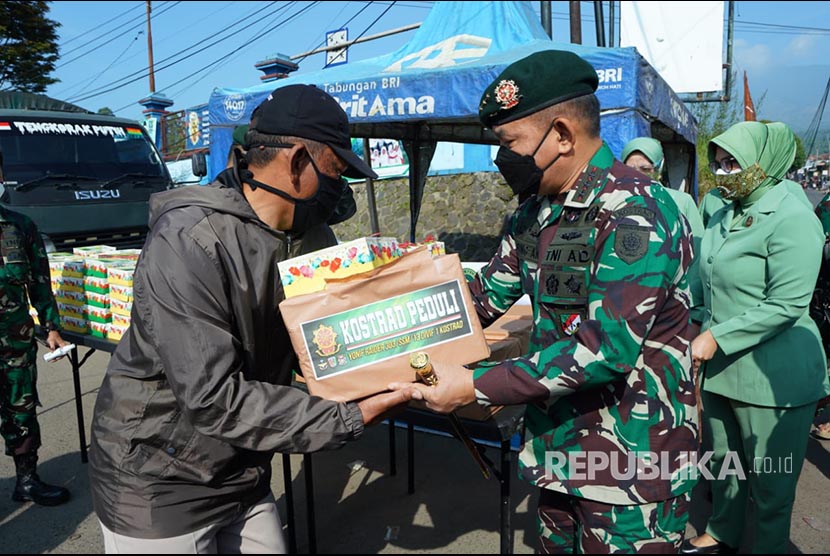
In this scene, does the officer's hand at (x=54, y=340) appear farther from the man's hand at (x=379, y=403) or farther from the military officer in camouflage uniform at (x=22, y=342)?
the man's hand at (x=379, y=403)

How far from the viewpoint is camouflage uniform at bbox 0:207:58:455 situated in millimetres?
3178

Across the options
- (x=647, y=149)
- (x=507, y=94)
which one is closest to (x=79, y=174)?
(x=647, y=149)

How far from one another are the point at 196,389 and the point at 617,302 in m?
0.98

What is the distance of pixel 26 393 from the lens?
10.7 feet

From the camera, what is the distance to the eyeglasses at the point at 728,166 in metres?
2.38

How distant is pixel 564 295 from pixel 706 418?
160 cm

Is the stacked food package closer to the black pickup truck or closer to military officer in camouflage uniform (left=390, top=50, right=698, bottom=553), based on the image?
military officer in camouflage uniform (left=390, top=50, right=698, bottom=553)

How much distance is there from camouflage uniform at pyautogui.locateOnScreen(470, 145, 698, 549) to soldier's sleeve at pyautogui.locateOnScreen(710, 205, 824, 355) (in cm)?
86

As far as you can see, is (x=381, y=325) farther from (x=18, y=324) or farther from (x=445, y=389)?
(x=18, y=324)

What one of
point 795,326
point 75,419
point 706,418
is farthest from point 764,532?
point 75,419

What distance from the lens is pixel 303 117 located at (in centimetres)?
139

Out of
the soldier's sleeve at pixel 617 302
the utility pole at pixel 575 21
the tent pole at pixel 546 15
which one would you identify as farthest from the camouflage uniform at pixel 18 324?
the tent pole at pixel 546 15

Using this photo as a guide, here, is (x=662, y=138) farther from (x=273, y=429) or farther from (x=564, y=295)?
(x=273, y=429)

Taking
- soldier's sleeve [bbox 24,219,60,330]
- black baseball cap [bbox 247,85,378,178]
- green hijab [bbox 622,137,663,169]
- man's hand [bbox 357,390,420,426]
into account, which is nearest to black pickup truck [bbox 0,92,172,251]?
soldier's sleeve [bbox 24,219,60,330]
